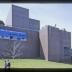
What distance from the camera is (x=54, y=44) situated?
25.7m

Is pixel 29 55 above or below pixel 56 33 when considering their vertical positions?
below

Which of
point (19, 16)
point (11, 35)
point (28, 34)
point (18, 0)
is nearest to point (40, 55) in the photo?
point (28, 34)

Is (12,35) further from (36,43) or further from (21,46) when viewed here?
(36,43)

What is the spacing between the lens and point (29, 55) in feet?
85.7

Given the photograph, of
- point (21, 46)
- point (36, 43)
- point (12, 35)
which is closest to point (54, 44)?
point (36, 43)

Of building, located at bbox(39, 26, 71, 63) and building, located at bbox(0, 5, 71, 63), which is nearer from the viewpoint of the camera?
building, located at bbox(0, 5, 71, 63)

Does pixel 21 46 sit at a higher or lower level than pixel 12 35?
lower

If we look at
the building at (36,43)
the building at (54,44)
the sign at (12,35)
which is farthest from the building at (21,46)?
A: the building at (54,44)

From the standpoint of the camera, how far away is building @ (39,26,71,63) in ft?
83.0

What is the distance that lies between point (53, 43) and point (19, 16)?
13.5m

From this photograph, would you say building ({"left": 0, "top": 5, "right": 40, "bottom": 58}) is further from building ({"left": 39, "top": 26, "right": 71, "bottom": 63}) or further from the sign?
building ({"left": 39, "top": 26, "right": 71, "bottom": 63})

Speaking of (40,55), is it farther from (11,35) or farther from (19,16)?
(19,16)

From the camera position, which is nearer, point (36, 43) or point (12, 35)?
point (12, 35)

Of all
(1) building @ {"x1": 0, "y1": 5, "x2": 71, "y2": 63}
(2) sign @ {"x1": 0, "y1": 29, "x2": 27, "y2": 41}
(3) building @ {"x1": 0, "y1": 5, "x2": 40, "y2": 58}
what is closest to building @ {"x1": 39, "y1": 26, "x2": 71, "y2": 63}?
(1) building @ {"x1": 0, "y1": 5, "x2": 71, "y2": 63}
